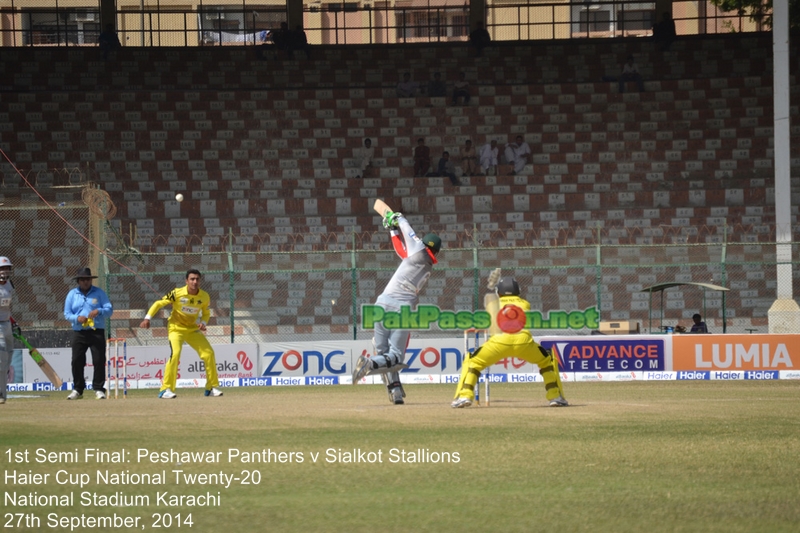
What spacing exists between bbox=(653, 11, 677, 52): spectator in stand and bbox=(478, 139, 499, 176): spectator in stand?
26.7 feet

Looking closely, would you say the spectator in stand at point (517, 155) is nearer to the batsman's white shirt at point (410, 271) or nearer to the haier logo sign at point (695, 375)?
the haier logo sign at point (695, 375)

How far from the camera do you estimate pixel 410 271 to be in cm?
1282

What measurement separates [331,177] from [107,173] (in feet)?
22.1

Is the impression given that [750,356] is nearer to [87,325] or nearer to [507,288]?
[507,288]

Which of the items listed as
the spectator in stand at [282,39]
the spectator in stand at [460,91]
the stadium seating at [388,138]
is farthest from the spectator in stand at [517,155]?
the spectator in stand at [282,39]

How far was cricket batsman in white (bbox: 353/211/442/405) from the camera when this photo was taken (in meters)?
→ 12.6

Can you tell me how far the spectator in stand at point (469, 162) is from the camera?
33.2m

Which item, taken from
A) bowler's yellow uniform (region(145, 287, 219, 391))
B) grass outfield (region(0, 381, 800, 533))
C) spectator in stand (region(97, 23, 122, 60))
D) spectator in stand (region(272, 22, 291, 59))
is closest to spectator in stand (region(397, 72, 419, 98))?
spectator in stand (region(272, 22, 291, 59))

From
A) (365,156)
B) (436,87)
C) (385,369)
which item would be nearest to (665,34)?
(436,87)

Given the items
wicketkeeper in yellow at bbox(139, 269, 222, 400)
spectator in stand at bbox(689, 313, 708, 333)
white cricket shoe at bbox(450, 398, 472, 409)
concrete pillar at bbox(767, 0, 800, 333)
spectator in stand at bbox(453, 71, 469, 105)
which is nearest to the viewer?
white cricket shoe at bbox(450, 398, 472, 409)

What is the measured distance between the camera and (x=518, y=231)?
30.9 meters

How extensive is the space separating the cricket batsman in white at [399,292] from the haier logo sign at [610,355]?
29.7ft

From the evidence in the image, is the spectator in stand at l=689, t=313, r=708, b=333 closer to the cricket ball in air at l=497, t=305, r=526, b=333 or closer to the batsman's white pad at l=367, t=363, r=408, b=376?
the batsman's white pad at l=367, t=363, r=408, b=376

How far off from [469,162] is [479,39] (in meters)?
6.28
